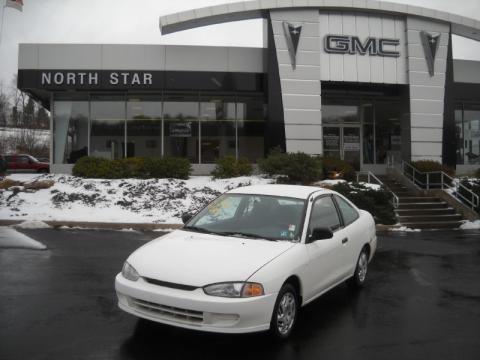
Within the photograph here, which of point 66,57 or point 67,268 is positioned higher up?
point 66,57

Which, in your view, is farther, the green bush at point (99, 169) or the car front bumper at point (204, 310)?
the green bush at point (99, 169)

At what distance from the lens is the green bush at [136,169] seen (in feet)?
57.1

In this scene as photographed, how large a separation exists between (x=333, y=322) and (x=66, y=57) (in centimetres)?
1712

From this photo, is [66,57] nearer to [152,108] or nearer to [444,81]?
[152,108]

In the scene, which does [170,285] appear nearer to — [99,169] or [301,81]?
[99,169]

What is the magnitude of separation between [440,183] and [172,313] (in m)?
15.7

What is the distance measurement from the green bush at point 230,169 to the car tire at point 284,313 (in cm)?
1291

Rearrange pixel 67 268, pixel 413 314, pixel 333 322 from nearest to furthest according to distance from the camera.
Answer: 1. pixel 333 322
2. pixel 413 314
3. pixel 67 268

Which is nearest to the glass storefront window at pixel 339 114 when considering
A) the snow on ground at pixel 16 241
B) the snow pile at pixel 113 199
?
the snow pile at pixel 113 199

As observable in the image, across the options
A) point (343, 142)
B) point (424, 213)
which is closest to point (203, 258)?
point (424, 213)

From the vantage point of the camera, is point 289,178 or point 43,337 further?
point 289,178

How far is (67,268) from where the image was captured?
741 centimetres

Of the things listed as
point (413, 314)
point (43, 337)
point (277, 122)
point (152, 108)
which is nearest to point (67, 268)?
point (43, 337)

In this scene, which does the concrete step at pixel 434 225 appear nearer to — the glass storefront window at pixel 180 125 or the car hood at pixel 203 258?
the glass storefront window at pixel 180 125
